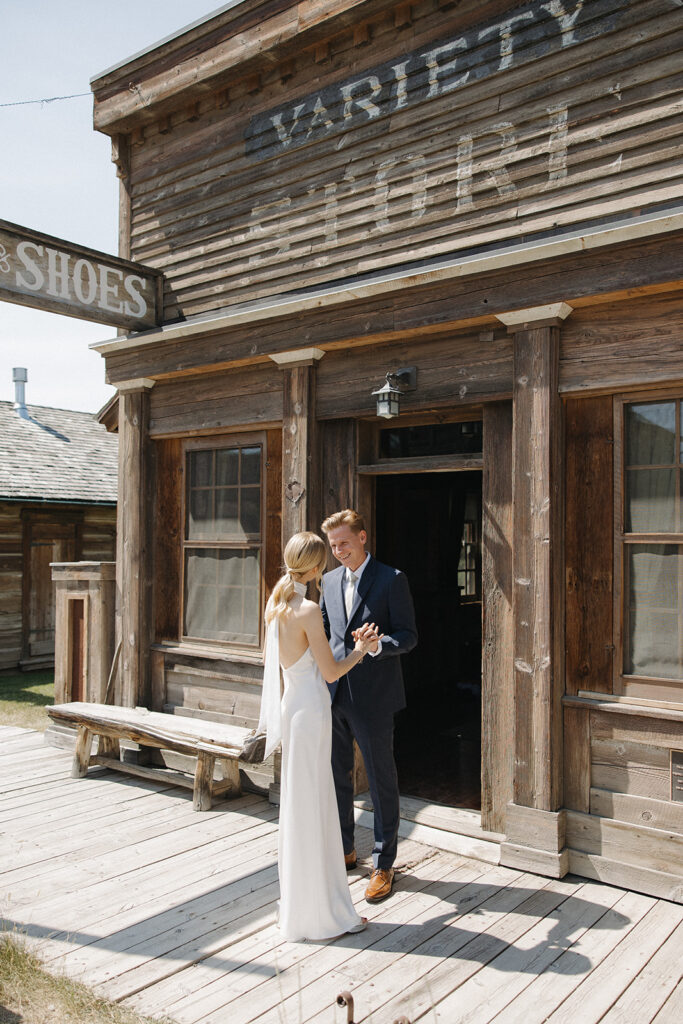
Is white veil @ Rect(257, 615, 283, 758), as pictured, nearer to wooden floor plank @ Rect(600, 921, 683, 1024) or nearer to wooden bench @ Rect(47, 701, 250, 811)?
wooden bench @ Rect(47, 701, 250, 811)

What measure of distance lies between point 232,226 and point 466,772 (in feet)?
15.7

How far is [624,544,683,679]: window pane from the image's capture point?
4.30 meters

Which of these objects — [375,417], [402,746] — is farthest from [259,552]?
[402,746]

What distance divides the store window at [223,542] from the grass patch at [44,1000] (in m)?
3.09

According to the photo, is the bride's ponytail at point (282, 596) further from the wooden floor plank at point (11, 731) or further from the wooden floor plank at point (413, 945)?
the wooden floor plank at point (11, 731)

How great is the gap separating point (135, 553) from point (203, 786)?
225cm

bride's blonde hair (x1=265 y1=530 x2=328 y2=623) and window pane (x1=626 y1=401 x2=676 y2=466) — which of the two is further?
window pane (x1=626 y1=401 x2=676 y2=466)

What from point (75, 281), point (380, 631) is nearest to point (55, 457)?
point (75, 281)

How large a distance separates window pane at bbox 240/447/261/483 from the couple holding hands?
7.23 feet

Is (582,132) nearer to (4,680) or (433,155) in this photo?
(433,155)

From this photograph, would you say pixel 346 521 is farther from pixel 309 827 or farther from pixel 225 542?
pixel 225 542

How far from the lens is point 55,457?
613 inches

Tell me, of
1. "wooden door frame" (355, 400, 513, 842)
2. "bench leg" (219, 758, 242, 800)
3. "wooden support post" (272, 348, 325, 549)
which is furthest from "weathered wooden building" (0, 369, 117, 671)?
"wooden door frame" (355, 400, 513, 842)

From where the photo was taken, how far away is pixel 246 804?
5.82 metres
